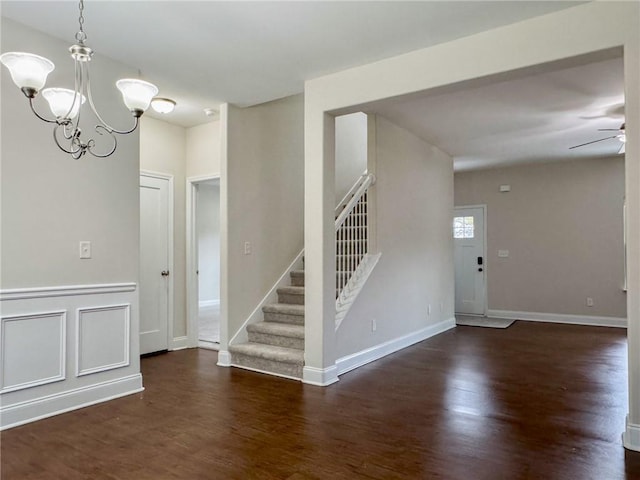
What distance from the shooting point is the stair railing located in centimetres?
476

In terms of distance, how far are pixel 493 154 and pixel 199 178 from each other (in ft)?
14.7

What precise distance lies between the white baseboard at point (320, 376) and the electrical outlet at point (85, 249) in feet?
6.75

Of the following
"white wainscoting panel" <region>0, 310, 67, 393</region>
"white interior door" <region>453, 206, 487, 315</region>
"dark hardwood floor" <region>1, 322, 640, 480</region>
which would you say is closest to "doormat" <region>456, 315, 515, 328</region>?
"white interior door" <region>453, 206, 487, 315</region>

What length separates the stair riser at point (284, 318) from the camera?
15.3 ft

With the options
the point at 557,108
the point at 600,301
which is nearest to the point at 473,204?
the point at 600,301

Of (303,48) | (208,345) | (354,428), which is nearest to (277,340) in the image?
(208,345)

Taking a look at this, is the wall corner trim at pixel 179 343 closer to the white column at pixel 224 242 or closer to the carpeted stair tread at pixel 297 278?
the white column at pixel 224 242

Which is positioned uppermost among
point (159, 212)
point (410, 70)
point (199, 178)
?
point (410, 70)

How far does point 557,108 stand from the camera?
454cm

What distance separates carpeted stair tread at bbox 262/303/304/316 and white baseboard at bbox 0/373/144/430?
158 centimetres

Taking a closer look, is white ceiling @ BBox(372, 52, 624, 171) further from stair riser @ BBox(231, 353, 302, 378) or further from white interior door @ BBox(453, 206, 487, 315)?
stair riser @ BBox(231, 353, 302, 378)

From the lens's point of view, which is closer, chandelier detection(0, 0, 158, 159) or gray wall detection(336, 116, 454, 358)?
chandelier detection(0, 0, 158, 159)

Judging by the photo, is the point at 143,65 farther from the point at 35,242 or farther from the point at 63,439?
the point at 63,439

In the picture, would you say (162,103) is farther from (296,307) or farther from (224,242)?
(296,307)
